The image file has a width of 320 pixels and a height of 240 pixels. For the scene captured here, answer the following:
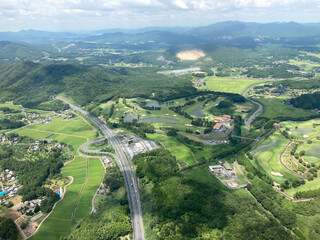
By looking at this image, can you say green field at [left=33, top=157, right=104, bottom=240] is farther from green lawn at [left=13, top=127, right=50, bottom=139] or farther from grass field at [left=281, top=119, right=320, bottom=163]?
grass field at [left=281, top=119, right=320, bottom=163]

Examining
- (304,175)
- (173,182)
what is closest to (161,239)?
(173,182)

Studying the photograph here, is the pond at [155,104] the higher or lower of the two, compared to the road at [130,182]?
higher

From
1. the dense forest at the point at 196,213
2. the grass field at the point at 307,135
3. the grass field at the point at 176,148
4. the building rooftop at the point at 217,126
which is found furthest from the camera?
the building rooftop at the point at 217,126

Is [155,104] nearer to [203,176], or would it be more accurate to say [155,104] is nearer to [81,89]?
[81,89]

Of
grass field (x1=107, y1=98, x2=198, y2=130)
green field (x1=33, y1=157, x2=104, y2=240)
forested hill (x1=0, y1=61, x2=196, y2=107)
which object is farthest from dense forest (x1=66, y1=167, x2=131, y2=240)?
forested hill (x1=0, y1=61, x2=196, y2=107)

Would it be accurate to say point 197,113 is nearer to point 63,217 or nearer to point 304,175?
point 304,175

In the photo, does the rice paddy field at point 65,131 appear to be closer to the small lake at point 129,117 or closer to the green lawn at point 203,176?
the small lake at point 129,117

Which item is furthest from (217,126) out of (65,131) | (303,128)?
(65,131)

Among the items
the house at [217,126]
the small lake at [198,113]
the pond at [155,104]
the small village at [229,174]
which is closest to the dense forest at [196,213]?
the small village at [229,174]
